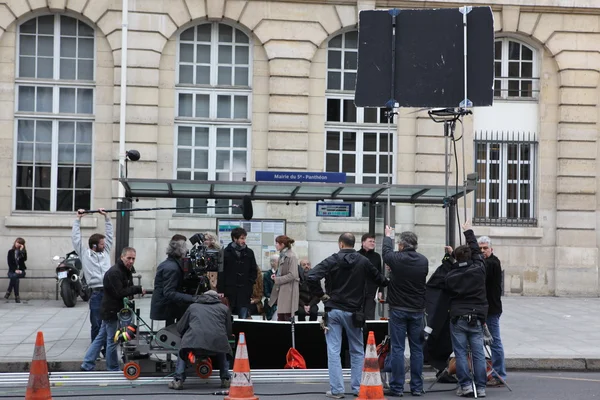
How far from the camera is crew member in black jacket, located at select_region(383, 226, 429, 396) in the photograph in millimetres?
11516

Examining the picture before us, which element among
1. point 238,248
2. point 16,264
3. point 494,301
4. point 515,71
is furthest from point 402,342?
point 515,71

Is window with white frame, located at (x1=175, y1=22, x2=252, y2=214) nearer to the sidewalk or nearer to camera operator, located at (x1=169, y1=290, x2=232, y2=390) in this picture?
the sidewalk

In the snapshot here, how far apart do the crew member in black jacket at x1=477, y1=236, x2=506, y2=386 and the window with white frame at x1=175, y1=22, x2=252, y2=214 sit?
474 inches

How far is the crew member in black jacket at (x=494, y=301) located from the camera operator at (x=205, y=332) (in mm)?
3083

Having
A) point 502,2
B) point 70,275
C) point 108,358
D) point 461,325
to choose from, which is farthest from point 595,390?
point 502,2

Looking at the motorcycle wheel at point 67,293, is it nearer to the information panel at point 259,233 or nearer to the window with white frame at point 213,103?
the window with white frame at point 213,103

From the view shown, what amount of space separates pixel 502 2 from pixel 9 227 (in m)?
12.1

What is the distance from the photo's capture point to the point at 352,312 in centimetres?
1138

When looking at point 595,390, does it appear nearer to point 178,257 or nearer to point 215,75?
point 178,257

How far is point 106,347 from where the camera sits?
13320 mm

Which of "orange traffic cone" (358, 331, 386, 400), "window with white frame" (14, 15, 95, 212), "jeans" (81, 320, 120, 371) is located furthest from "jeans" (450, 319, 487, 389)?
"window with white frame" (14, 15, 95, 212)

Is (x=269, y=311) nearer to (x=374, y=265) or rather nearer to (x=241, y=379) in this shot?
(x=374, y=265)

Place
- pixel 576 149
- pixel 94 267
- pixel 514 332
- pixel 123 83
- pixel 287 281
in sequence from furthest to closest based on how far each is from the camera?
1. pixel 576 149
2. pixel 123 83
3. pixel 514 332
4. pixel 287 281
5. pixel 94 267

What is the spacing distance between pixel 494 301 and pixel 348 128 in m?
12.3
